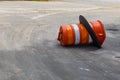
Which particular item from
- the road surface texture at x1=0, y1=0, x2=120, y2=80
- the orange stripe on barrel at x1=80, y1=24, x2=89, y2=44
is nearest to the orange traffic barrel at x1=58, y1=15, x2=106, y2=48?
the orange stripe on barrel at x1=80, y1=24, x2=89, y2=44

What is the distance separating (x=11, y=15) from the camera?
22.2 metres

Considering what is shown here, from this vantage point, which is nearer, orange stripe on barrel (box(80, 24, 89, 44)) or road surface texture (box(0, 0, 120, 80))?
road surface texture (box(0, 0, 120, 80))

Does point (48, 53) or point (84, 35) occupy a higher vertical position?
point (84, 35)

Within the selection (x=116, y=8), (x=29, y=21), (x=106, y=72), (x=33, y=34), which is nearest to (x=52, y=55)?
(x=106, y=72)

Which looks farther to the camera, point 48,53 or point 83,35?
point 83,35

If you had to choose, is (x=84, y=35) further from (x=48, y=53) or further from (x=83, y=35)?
(x=48, y=53)

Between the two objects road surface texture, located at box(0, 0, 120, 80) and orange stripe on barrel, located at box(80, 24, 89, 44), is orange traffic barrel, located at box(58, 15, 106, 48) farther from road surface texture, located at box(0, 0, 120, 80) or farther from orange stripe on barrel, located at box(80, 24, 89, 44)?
road surface texture, located at box(0, 0, 120, 80)

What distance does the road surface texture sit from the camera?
1041 centimetres

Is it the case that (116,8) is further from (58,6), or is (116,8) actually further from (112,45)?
(112,45)

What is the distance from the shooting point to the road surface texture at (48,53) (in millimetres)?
10414

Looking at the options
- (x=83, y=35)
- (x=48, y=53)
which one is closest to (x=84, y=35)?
(x=83, y=35)

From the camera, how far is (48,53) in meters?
12.8

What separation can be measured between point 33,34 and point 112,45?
3570 millimetres

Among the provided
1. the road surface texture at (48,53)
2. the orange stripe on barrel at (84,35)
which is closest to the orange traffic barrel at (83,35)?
the orange stripe on barrel at (84,35)
